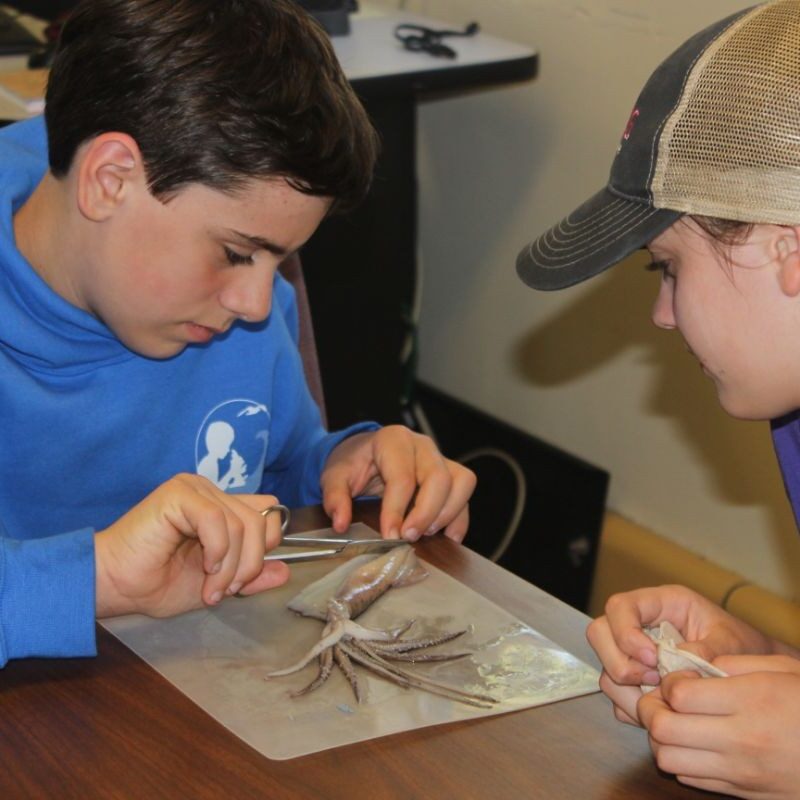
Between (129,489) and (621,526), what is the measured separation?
4.25 feet

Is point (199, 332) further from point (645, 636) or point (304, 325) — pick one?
point (645, 636)

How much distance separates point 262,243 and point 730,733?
56 cm

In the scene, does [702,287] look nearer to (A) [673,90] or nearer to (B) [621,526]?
(A) [673,90]

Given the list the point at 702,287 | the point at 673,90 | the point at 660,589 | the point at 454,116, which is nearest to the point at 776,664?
the point at 660,589

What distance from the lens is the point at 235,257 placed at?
112 cm

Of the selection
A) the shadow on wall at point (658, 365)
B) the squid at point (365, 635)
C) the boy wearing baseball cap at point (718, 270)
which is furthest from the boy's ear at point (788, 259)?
the shadow on wall at point (658, 365)

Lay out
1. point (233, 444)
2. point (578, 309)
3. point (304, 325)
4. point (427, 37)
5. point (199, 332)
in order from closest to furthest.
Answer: point (199, 332), point (233, 444), point (304, 325), point (427, 37), point (578, 309)

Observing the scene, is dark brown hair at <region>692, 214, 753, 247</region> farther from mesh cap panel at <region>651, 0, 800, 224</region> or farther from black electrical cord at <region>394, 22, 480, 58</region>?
black electrical cord at <region>394, 22, 480, 58</region>

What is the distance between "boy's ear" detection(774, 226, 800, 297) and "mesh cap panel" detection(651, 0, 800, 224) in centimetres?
4

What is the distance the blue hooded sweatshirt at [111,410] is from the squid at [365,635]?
Answer: 0.19 meters

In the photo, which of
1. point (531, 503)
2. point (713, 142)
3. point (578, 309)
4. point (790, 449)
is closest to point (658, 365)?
point (578, 309)

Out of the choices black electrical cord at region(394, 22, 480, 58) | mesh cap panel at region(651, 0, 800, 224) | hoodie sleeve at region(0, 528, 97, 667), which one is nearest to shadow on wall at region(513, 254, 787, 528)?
black electrical cord at region(394, 22, 480, 58)

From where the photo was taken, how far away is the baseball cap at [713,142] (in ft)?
2.84

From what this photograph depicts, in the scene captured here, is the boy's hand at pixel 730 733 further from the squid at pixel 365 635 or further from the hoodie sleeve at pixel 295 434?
the hoodie sleeve at pixel 295 434
